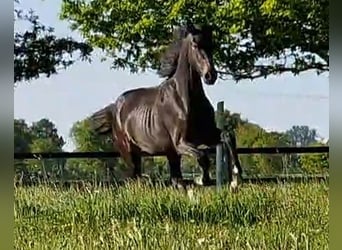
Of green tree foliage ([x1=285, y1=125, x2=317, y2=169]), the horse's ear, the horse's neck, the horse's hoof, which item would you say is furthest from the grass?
the horse's ear

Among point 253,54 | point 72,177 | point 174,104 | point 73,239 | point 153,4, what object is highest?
point 153,4

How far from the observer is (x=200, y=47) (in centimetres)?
224

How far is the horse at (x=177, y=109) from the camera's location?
7.32 feet

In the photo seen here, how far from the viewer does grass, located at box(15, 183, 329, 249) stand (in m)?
2.23

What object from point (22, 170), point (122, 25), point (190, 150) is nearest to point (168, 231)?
point (190, 150)

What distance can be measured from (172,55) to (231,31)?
0.19 meters

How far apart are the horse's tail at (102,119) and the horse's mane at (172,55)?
0.18 metres

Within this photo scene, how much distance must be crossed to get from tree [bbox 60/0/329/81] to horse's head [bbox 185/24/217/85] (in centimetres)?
2

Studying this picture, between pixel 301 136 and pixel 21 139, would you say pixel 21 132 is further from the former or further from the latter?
pixel 301 136

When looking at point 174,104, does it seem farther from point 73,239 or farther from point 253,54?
point 73,239

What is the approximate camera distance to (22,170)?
2186 millimetres

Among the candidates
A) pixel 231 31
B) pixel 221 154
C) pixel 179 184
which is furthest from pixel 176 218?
pixel 231 31

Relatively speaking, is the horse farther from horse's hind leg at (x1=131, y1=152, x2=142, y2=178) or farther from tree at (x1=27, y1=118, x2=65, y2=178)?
tree at (x1=27, y1=118, x2=65, y2=178)

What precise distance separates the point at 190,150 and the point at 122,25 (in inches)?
16.4
